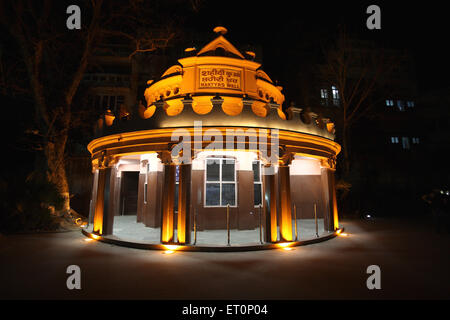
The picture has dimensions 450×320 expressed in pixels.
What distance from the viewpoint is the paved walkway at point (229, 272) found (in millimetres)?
4355

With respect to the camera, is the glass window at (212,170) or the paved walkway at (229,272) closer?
the paved walkway at (229,272)

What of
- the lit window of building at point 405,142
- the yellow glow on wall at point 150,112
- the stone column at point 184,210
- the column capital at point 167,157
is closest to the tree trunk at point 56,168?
the yellow glow on wall at point 150,112

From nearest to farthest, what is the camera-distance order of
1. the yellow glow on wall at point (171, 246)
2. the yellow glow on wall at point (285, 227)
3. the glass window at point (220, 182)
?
the yellow glow on wall at point (171, 246) < the yellow glow on wall at point (285, 227) < the glass window at point (220, 182)

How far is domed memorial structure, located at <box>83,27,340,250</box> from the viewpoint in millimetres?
7957

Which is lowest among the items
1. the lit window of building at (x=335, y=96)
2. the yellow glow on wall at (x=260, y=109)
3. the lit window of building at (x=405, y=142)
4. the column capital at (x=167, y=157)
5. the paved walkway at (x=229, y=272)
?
the paved walkway at (x=229, y=272)

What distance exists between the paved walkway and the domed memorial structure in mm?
1052

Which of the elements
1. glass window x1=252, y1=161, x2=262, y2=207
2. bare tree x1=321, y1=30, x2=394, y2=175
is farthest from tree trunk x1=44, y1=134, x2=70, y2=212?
bare tree x1=321, y1=30, x2=394, y2=175

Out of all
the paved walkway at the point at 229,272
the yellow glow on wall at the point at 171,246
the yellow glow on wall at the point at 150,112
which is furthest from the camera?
the yellow glow on wall at the point at 150,112

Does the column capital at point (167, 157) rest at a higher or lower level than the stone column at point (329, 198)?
higher

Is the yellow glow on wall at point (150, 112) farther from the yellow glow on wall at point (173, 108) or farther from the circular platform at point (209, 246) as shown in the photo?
the circular platform at point (209, 246)

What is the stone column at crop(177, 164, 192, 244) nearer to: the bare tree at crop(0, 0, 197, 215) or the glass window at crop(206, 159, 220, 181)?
the glass window at crop(206, 159, 220, 181)

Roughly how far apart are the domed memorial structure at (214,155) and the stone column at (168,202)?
0.11 feet
